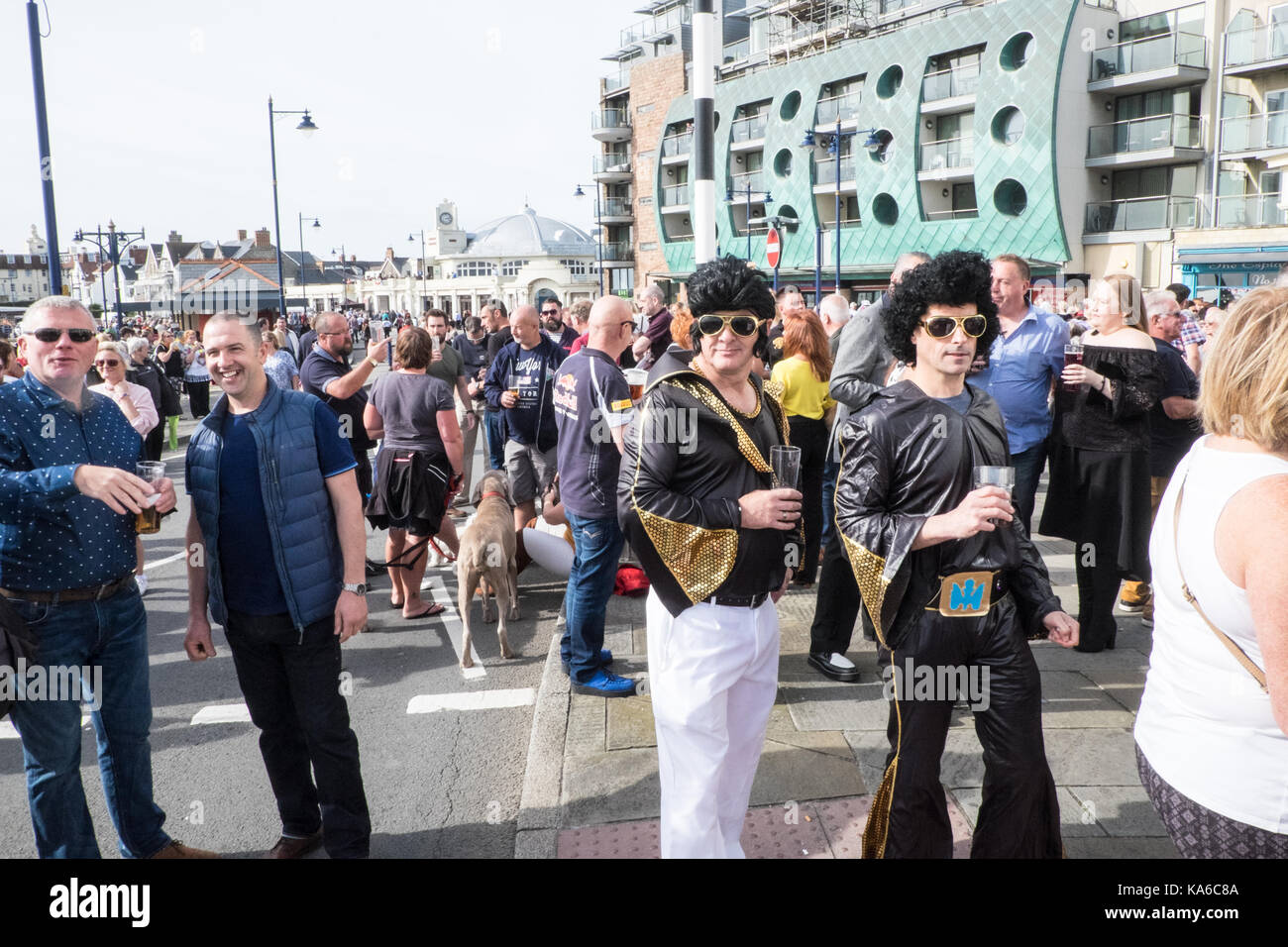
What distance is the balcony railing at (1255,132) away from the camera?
2759cm

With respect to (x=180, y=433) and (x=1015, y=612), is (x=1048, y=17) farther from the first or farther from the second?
(x=1015, y=612)

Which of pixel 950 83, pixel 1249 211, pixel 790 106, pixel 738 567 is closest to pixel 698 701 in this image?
pixel 738 567

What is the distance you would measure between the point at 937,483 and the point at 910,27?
136ft

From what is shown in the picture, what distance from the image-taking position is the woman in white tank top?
1.87m

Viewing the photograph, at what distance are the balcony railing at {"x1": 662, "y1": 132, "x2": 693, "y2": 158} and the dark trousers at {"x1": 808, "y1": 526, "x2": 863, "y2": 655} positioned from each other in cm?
5085

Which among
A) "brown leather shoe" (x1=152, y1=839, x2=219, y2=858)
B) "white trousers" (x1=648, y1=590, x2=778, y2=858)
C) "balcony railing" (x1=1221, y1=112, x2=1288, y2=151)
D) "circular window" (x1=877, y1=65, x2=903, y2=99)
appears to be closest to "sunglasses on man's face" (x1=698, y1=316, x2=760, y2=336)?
"white trousers" (x1=648, y1=590, x2=778, y2=858)

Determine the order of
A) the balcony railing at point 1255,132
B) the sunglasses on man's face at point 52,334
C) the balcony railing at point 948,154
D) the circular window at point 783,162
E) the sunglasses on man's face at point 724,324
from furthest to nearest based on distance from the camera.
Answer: the circular window at point 783,162, the balcony railing at point 948,154, the balcony railing at point 1255,132, the sunglasses on man's face at point 52,334, the sunglasses on man's face at point 724,324

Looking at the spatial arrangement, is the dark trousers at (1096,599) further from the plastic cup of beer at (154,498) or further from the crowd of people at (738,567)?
the plastic cup of beer at (154,498)

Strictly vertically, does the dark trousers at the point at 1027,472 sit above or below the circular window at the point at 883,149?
below

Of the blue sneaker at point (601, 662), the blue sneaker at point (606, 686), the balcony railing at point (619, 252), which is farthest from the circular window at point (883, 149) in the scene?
the blue sneaker at point (606, 686)

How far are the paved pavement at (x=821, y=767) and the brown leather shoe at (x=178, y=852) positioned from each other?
1.19m

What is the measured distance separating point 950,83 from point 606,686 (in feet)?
125

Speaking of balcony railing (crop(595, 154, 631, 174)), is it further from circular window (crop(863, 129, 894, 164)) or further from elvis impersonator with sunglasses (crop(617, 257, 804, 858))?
elvis impersonator with sunglasses (crop(617, 257, 804, 858))
